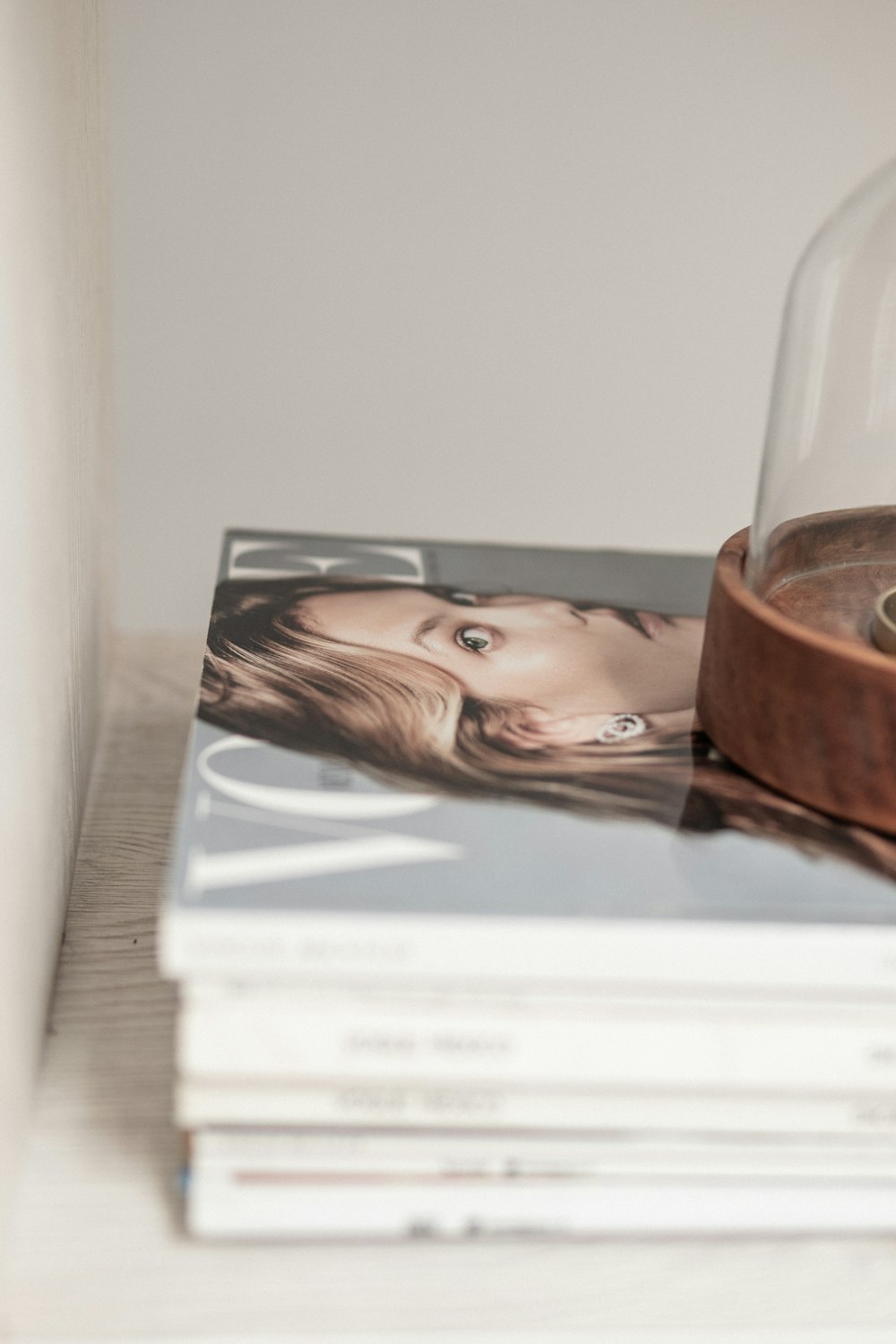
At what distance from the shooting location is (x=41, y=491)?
1.32 ft

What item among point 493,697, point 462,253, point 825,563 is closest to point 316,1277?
point 493,697

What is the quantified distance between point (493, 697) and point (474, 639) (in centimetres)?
6

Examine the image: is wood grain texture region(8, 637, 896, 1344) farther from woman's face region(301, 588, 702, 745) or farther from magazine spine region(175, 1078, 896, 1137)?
woman's face region(301, 588, 702, 745)

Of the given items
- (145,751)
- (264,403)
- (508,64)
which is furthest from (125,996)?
(508,64)

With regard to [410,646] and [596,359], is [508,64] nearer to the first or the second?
[596,359]

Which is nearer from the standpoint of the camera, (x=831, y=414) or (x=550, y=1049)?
(x=550, y=1049)

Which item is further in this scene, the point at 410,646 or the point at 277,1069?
the point at 410,646

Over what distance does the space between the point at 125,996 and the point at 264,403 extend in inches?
14.4

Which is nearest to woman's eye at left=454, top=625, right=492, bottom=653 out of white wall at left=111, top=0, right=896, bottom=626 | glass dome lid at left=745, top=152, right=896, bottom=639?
glass dome lid at left=745, top=152, right=896, bottom=639

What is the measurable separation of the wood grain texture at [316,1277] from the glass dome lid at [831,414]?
0.20m

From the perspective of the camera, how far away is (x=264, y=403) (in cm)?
70

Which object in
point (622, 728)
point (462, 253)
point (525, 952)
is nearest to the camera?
point (525, 952)

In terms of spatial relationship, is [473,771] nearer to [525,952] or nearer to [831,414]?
[525,952]

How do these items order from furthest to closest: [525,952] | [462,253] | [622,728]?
[462,253] → [622,728] → [525,952]
